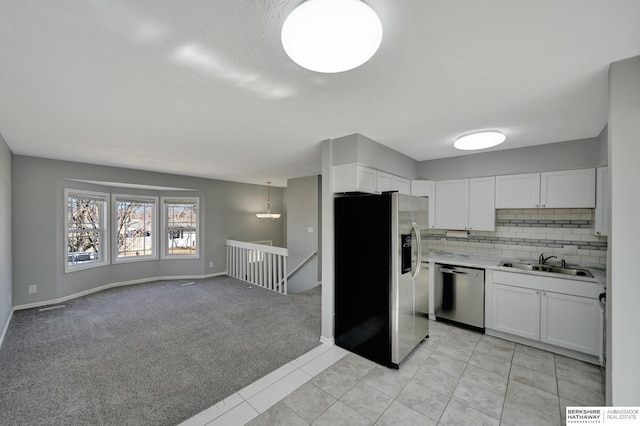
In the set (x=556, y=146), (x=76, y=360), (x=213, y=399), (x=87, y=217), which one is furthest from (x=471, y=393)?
(x=87, y=217)

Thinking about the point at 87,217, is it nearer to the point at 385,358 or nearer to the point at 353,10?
the point at 385,358

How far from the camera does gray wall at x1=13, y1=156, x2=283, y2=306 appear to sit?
4.02 metres

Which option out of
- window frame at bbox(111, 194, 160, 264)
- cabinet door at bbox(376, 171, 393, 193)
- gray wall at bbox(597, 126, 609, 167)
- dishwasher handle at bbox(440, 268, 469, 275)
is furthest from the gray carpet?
gray wall at bbox(597, 126, 609, 167)

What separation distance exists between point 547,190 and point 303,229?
440cm

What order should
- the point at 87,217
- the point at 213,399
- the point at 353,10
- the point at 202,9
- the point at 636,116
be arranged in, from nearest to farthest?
the point at 353,10
the point at 202,9
the point at 636,116
the point at 213,399
the point at 87,217

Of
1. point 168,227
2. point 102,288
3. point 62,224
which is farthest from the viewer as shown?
point 168,227

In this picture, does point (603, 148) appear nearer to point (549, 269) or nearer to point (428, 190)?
point (549, 269)

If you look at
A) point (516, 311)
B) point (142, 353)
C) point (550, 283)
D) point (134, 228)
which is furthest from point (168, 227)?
point (550, 283)

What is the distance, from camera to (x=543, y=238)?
11.2 ft

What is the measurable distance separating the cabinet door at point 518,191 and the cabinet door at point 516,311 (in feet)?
3.47

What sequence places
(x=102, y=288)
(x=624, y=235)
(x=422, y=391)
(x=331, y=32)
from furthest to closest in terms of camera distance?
(x=102, y=288) < (x=422, y=391) < (x=624, y=235) < (x=331, y=32)

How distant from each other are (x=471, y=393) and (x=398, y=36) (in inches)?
108

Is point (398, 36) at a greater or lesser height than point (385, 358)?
greater

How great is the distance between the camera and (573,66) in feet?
5.16
